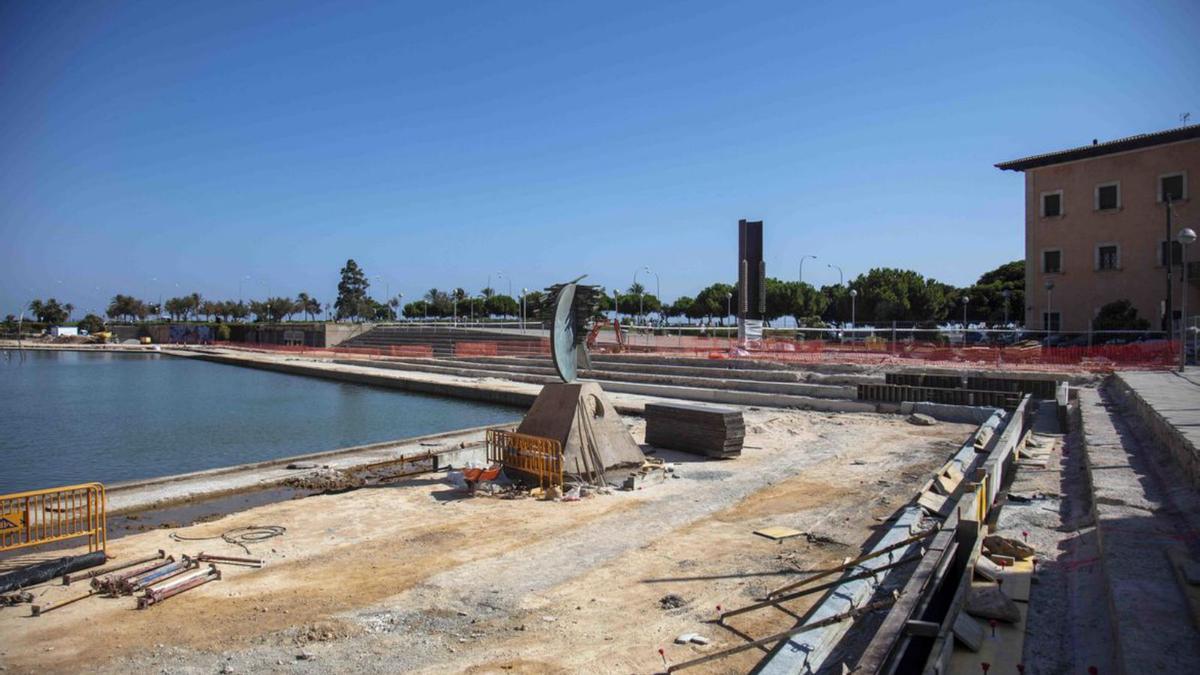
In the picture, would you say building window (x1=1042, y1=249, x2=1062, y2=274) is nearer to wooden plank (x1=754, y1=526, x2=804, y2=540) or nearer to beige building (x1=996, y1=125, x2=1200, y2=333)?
beige building (x1=996, y1=125, x2=1200, y2=333)

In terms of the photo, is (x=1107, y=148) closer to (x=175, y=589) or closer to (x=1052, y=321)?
(x=1052, y=321)

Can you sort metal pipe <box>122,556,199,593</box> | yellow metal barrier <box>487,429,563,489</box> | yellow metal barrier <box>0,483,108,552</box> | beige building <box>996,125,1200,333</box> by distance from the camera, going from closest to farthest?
metal pipe <box>122,556,199,593</box> → yellow metal barrier <box>0,483,108,552</box> → yellow metal barrier <box>487,429,563,489</box> → beige building <box>996,125,1200,333</box>

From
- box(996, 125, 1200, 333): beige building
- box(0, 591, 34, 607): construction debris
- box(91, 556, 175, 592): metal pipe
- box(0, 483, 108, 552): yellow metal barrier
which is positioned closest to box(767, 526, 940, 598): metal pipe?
box(91, 556, 175, 592): metal pipe

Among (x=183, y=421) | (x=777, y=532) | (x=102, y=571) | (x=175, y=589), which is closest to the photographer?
(x=175, y=589)

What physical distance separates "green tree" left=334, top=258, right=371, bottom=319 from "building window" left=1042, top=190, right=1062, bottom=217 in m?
116

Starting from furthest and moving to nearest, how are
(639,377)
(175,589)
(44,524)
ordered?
(639,377), (44,524), (175,589)

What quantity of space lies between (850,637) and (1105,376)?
21.5 meters

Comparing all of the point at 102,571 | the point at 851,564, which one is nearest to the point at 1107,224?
the point at 851,564

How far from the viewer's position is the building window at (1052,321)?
47.0m

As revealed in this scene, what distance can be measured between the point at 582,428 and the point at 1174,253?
143 feet

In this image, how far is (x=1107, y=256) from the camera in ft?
149

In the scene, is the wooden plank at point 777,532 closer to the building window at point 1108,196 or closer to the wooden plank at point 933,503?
the wooden plank at point 933,503

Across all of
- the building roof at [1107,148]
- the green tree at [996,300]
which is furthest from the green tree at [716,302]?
the building roof at [1107,148]

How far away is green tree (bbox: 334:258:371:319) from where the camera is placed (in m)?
136
